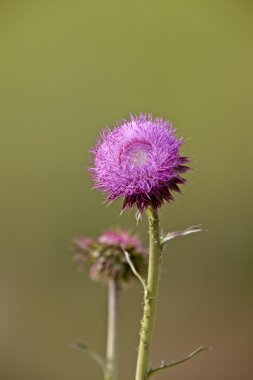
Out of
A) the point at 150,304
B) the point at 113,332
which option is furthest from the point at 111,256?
the point at 150,304

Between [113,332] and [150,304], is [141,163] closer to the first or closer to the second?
[150,304]

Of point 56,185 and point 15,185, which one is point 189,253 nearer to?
point 56,185

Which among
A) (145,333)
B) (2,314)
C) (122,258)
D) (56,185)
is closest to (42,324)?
(2,314)

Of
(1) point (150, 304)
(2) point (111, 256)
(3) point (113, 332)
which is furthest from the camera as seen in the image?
(2) point (111, 256)

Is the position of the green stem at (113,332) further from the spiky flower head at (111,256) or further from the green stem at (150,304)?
the green stem at (150,304)

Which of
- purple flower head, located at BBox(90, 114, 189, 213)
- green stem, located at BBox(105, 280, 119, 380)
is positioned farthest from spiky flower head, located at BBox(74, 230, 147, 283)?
purple flower head, located at BBox(90, 114, 189, 213)

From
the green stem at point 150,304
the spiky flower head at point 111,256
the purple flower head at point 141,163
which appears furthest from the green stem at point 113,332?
the purple flower head at point 141,163
